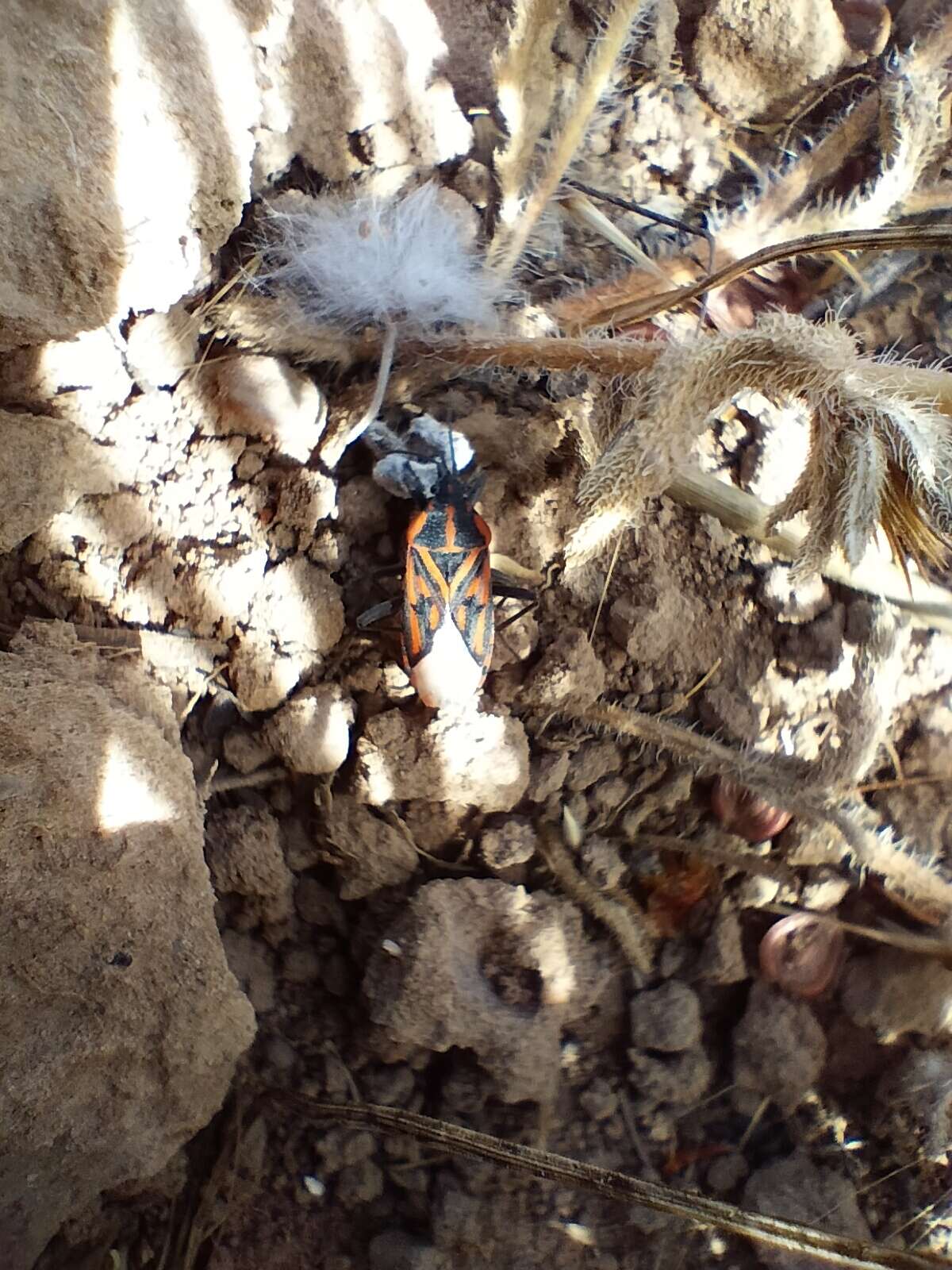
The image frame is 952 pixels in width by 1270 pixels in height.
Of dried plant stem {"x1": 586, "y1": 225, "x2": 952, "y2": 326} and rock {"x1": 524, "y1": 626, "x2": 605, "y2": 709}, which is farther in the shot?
rock {"x1": 524, "y1": 626, "x2": 605, "y2": 709}

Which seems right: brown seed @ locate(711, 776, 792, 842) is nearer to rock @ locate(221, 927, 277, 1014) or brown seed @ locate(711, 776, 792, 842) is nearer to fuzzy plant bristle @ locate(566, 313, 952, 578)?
fuzzy plant bristle @ locate(566, 313, 952, 578)

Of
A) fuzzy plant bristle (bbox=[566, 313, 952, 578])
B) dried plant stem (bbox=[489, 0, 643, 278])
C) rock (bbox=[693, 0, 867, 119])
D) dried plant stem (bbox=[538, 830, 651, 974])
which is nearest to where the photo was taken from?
fuzzy plant bristle (bbox=[566, 313, 952, 578])

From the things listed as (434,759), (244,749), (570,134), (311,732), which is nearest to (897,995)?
(434,759)

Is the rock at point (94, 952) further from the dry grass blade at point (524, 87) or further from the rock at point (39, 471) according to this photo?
the dry grass blade at point (524, 87)

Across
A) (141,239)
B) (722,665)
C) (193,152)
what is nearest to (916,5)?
(722,665)

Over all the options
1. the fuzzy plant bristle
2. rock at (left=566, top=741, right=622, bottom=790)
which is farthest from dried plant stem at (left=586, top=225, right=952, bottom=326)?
rock at (left=566, top=741, right=622, bottom=790)

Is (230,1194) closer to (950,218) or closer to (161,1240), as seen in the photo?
(161,1240)

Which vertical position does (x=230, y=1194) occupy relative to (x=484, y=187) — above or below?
below
